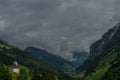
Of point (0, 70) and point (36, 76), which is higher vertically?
point (0, 70)

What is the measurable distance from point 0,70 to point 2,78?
1147 cm

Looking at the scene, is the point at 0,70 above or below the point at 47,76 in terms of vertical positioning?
above

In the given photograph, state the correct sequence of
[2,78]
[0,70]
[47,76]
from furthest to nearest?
[0,70], [2,78], [47,76]

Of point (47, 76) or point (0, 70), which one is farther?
point (0, 70)

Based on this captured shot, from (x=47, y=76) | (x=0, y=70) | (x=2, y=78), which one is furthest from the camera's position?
(x=0, y=70)

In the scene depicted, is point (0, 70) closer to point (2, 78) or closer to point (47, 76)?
point (2, 78)

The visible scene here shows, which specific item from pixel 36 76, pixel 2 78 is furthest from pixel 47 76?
pixel 2 78

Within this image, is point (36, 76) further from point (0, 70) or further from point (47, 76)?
point (0, 70)

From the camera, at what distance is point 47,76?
14938cm

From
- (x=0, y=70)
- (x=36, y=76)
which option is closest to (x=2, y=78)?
(x=0, y=70)

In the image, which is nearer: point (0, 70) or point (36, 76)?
point (36, 76)

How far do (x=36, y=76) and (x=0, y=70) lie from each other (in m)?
31.7

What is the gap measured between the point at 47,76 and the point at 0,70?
36599 millimetres

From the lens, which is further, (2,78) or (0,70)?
(0,70)
